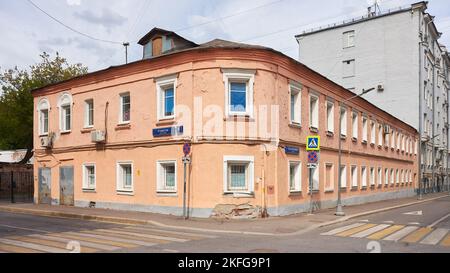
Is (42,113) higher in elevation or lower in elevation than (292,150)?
higher

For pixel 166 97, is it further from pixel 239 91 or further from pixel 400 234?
pixel 400 234

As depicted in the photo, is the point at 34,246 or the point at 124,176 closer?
the point at 34,246

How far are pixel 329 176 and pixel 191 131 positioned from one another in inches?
392

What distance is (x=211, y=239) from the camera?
12.0m

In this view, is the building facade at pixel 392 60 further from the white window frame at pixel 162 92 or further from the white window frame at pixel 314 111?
the white window frame at pixel 162 92

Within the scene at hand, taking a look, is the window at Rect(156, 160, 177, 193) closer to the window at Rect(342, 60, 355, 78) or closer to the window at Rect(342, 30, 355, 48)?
the window at Rect(342, 60, 355, 78)

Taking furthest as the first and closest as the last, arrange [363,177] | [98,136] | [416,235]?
Result: 1. [363,177]
2. [98,136]
3. [416,235]

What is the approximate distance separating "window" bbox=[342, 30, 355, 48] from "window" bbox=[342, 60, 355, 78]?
6.40 feet

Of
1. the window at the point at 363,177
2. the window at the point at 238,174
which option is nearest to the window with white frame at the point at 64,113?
the window at the point at 238,174

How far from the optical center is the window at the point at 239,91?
707 inches

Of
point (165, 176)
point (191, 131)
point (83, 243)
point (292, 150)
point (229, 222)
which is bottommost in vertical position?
point (229, 222)

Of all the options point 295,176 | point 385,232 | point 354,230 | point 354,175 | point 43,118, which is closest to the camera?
point 385,232

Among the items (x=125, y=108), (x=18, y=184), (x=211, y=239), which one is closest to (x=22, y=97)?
(x=18, y=184)
